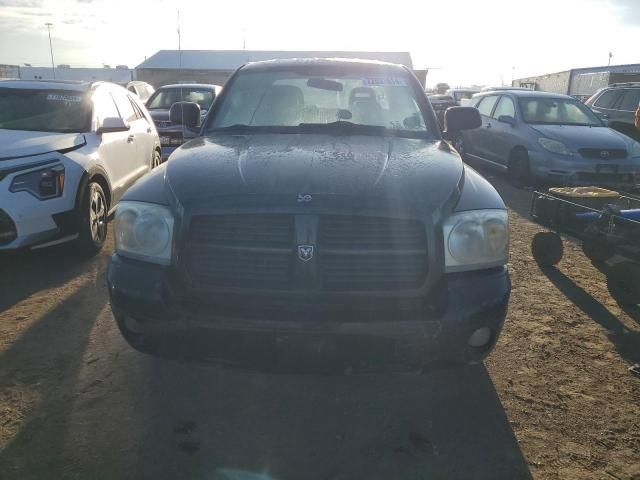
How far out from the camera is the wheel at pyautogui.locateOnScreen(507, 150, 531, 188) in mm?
9605

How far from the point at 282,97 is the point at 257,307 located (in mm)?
2064

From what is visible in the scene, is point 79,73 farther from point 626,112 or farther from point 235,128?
point 235,128

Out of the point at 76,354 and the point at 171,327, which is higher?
the point at 171,327

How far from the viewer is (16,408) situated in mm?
2742

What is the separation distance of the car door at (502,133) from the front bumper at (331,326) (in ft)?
27.3

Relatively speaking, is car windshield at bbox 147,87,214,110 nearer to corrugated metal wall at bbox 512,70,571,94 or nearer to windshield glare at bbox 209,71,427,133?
windshield glare at bbox 209,71,427,133

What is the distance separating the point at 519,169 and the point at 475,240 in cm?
802

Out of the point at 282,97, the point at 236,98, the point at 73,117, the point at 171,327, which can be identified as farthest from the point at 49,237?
the point at 171,327

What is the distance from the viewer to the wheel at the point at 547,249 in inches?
202

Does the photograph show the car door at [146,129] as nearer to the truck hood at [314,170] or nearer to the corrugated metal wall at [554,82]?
the truck hood at [314,170]

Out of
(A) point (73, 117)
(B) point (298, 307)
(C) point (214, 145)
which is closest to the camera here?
(B) point (298, 307)

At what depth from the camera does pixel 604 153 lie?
28.8ft

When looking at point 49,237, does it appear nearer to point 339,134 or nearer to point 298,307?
point 339,134

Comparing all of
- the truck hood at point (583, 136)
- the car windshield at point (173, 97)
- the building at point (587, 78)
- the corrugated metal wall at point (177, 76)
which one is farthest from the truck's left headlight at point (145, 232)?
the corrugated metal wall at point (177, 76)
